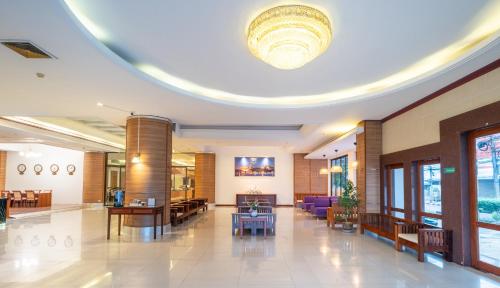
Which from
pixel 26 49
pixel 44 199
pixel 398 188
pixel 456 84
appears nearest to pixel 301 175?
pixel 398 188

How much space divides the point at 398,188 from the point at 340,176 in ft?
31.6

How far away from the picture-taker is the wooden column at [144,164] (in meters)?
9.29

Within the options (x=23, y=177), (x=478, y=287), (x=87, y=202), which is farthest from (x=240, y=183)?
(x=478, y=287)

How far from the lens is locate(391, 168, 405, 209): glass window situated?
882 centimetres

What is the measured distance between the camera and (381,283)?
4.91 m

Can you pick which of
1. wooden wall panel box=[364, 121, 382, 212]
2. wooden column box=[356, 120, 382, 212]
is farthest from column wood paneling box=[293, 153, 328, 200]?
wooden wall panel box=[364, 121, 382, 212]

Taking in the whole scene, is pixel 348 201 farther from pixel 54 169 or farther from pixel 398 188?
pixel 54 169

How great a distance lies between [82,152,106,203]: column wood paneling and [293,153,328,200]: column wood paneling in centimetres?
1140

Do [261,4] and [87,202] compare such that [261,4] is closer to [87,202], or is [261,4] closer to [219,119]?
[219,119]

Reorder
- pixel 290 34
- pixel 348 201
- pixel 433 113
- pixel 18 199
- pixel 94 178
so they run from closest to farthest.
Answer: pixel 290 34 < pixel 433 113 < pixel 348 201 < pixel 18 199 < pixel 94 178

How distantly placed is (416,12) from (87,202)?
2030cm

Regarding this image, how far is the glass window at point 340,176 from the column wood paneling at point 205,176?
6999mm

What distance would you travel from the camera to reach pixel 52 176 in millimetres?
20938

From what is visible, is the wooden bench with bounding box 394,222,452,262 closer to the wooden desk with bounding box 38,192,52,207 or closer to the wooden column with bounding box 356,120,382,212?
the wooden column with bounding box 356,120,382,212
